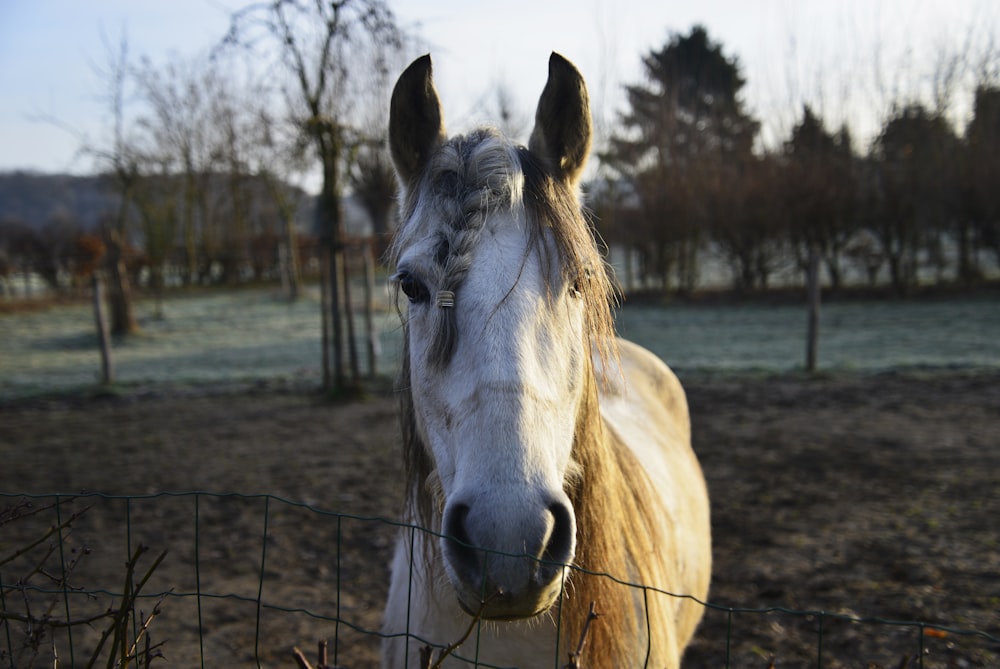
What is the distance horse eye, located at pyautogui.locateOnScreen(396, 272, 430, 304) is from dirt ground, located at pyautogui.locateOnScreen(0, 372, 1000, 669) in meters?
0.74

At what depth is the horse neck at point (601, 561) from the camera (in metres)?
1.71

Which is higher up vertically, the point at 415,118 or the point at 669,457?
the point at 415,118

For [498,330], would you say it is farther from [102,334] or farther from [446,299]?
[102,334]

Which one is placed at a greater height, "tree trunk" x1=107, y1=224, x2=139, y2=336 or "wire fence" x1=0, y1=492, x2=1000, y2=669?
"tree trunk" x1=107, y1=224, x2=139, y2=336

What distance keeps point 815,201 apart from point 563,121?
52.5 ft

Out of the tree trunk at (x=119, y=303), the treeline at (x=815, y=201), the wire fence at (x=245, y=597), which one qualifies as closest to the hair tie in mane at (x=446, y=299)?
the wire fence at (x=245, y=597)

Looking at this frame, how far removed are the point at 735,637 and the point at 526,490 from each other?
8.78 ft

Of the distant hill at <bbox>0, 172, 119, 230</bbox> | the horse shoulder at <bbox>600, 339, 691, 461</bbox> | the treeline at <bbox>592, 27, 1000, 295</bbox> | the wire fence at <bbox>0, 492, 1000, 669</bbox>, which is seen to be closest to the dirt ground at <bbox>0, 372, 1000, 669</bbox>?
the wire fence at <bbox>0, 492, 1000, 669</bbox>

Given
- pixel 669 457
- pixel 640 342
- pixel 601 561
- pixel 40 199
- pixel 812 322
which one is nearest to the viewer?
pixel 601 561

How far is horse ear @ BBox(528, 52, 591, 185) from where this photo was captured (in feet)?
5.89

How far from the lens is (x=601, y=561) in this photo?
177 centimetres

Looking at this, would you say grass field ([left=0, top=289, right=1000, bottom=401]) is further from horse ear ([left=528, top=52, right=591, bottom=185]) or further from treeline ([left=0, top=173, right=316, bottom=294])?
treeline ([left=0, top=173, right=316, bottom=294])

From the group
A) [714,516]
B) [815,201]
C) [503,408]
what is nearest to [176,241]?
[815,201]

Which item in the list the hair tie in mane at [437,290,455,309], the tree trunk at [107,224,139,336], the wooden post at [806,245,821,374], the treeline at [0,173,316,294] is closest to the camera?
the hair tie in mane at [437,290,455,309]
